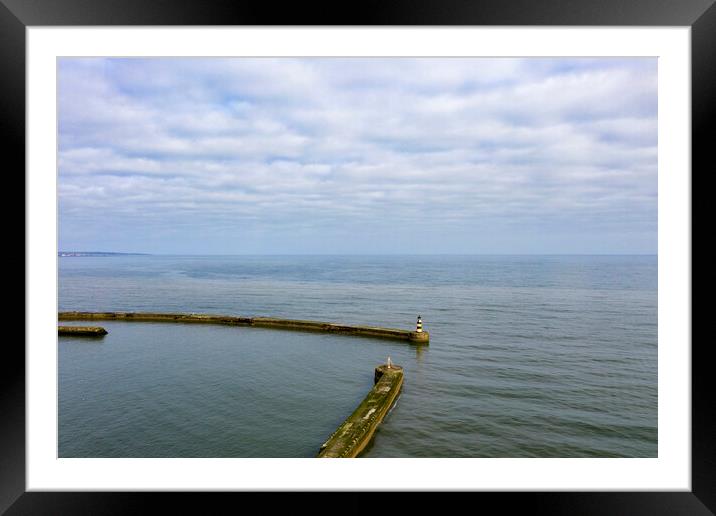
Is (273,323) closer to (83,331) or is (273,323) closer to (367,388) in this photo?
(83,331)

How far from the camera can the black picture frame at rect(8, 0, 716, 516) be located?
4.27ft

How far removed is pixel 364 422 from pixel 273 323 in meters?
8.71

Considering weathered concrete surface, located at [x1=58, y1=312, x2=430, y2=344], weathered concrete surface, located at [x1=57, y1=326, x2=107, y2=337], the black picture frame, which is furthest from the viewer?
weathered concrete surface, located at [x1=58, y1=312, x2=430, y2=344]

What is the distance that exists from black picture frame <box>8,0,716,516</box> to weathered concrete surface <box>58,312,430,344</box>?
10013mm

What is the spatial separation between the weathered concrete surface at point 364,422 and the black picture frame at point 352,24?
9.51 ft

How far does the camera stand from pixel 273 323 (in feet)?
43.3

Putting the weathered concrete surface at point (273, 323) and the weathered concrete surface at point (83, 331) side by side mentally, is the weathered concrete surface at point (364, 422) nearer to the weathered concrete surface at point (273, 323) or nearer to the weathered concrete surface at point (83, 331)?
the weathered concrete surface at point (273, 323)

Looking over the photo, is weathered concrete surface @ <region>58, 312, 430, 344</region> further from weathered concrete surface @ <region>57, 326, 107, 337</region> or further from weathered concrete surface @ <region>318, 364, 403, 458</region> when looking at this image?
weathered concrete surface @ <region>318, 364, 403, 458</region>

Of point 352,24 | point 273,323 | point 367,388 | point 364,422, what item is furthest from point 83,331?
point 352,24

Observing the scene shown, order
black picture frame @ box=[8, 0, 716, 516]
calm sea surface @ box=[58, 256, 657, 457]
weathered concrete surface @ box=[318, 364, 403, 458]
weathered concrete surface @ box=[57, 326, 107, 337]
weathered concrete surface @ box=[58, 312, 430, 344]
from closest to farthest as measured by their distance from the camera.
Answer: black picture frame @ box=[8, 0, 716, 516] → weathered concrete surface @ box=[318, 364, 403, 458] → calm sea surface @ box=[58, 256, 657, 457] → weathered concrete surface @ box=[57, 326, 107, 337] → weathered concrete surface @ box=[58, 312, 430, 344]

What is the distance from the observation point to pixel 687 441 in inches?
55.2

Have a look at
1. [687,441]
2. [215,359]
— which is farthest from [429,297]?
[687,441]

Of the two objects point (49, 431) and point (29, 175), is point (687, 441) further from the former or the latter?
point (29, 175)

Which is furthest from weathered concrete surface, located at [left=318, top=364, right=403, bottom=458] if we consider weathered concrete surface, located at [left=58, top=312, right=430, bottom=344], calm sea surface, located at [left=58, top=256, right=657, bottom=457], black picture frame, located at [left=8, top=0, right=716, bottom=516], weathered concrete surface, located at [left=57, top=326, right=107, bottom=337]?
weathered concrete surface, located at [left=57, top=326, right=107, bottom=337]
